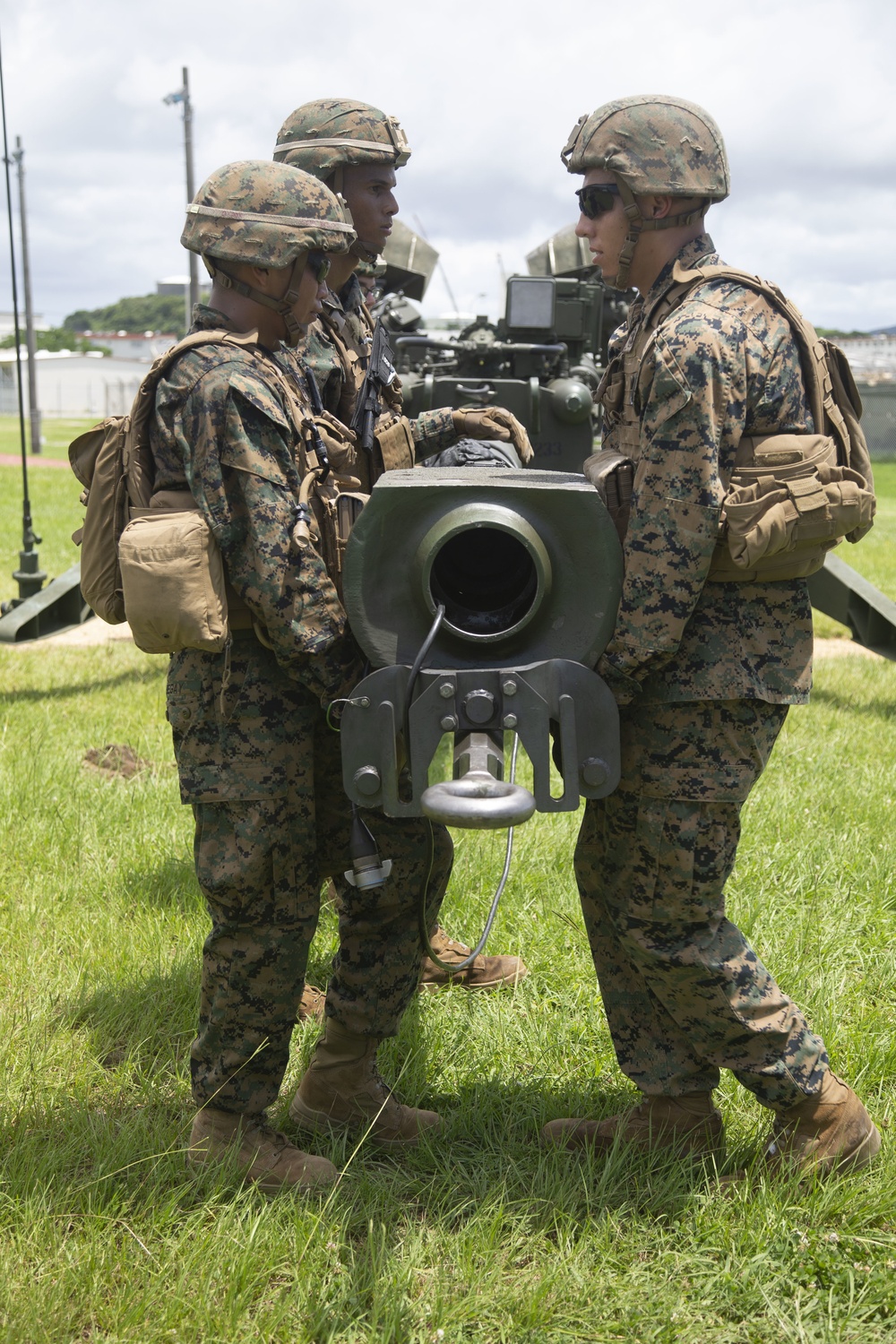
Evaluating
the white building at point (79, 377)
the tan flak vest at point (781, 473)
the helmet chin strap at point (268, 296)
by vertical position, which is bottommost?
the tan flak vest at point (781, 473)

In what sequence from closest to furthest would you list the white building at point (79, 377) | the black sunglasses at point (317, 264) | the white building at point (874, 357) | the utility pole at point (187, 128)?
the black sunglasses at point (317, 264) → the utility pole at point (187, 128) → the white building at point (874, 357) → the white building at point (79, 377)

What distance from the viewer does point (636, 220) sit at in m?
2.81

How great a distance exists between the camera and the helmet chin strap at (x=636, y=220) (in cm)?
279

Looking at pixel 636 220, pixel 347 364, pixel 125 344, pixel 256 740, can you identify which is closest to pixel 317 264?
pixel 636 220

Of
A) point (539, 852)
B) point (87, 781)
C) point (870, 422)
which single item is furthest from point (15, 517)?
point (870, 422)

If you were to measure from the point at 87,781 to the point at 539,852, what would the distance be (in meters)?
1.96

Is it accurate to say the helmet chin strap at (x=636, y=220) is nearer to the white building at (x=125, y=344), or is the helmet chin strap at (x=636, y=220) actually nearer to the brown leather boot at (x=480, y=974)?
the brown leather boot at (x=480, y=974)

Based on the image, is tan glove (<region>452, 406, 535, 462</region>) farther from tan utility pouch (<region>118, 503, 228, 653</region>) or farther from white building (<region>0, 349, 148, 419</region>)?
white building (<region>0, 349, 148, 419</region>)

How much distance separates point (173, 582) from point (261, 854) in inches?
25.3

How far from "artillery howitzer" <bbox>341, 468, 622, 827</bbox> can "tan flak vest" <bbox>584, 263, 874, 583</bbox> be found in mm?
254

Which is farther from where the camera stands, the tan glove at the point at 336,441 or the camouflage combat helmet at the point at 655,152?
the tan glove at the point at 336,441

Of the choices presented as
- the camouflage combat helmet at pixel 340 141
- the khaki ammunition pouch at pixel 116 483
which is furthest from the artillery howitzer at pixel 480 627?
the camouflage combat helmet at pixel 340 141

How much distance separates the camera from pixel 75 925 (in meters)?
4.11

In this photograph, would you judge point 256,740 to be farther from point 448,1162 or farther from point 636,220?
point 636,220
